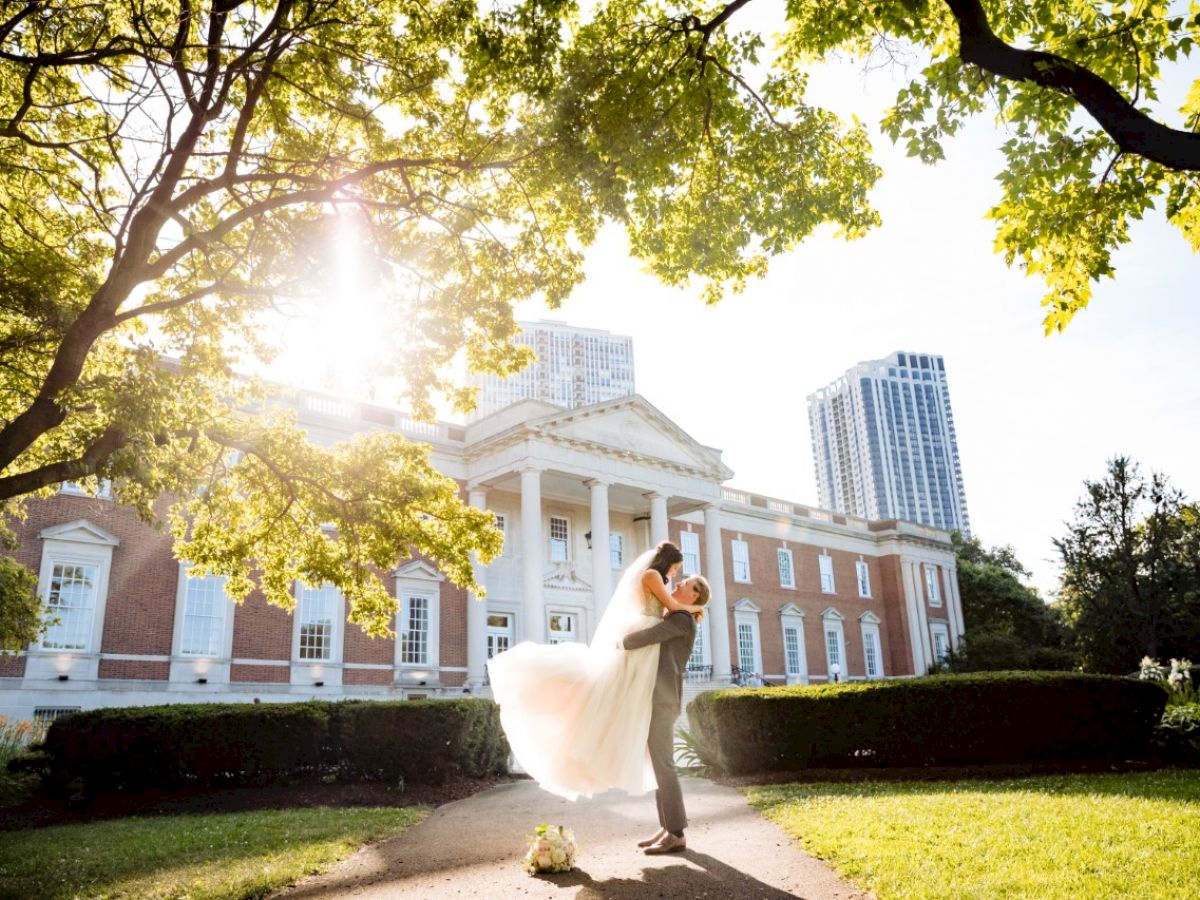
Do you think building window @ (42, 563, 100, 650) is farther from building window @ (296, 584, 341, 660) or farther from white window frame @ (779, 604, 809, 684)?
white window frame @ (779, 604, 809, 684)

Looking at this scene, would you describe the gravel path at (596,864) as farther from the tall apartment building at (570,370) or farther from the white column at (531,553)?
the tall apartment building at (570,370)

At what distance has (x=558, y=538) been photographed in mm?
33469

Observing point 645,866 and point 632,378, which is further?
point 632,378

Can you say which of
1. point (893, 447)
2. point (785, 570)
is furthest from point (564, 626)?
point (893, 447)

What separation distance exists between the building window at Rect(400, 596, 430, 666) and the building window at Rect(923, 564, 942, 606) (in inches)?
1323

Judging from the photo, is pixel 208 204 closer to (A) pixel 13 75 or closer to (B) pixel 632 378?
(A) pixel 13 75

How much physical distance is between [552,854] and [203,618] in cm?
2069

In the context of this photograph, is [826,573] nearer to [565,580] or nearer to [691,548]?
[691,548]

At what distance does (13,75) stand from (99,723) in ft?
30.0

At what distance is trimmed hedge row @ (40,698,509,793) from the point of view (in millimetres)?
12062

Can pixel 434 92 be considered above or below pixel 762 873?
above

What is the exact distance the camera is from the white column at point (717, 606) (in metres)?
32.1

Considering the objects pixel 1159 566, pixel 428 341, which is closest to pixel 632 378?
pixel 1159 566

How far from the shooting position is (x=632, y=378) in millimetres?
116000
